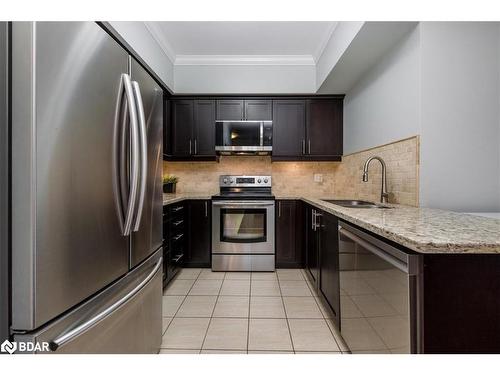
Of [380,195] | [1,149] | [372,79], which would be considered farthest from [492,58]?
[1,149]

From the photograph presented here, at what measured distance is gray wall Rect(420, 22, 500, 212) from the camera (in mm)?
1896

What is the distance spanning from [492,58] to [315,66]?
198 centimetres

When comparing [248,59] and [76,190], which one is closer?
[76,190]

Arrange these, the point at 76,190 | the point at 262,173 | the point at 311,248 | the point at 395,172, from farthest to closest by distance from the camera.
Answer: the point at 262,173, the point at 311,248, the point at 395,172, the point at 76,190

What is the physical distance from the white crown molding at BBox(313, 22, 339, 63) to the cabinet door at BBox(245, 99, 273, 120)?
78 cm

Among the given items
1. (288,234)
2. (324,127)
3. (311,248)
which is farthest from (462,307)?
(324,127)

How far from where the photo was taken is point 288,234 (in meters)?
3.49

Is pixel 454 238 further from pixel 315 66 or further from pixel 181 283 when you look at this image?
pixel 315 66

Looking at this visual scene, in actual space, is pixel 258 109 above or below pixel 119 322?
above

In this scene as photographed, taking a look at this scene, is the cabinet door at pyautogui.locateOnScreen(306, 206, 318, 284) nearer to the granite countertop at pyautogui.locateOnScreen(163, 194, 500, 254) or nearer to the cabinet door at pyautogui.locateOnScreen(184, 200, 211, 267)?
the cabinet door at pyautogui.locateOnScreen(184, 200, 211, 267)

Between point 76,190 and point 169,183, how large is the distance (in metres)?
2.70

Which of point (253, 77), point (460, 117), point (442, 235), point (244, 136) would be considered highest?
point (253, 77)

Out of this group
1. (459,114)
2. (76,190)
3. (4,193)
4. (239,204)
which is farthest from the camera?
(239,204)

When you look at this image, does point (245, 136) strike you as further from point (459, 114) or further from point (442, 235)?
point (442, 235)
